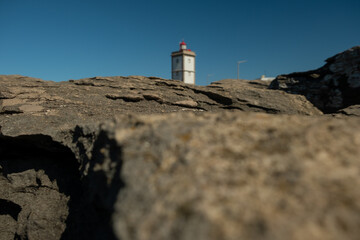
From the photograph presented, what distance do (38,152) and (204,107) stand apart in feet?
9.50

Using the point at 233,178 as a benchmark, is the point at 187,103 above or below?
above

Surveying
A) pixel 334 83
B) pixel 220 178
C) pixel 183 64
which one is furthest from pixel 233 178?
pixel 183 64

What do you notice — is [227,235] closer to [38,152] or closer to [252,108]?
[38,152]

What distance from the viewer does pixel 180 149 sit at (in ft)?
4.55

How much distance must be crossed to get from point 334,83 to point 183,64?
42.9 meters

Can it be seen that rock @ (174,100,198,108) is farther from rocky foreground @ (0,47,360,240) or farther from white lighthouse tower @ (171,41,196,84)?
white lighthouse tower @ (171,41,196,84)

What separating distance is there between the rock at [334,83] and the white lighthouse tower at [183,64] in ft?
136

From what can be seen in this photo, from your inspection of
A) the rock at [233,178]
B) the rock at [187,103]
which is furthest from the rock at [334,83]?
the rock at [233,178]

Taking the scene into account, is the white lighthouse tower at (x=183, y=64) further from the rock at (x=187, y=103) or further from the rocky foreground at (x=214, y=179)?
the rocky foreground at (x=214, y=179)

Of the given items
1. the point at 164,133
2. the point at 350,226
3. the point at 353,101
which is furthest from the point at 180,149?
the point at 353,101

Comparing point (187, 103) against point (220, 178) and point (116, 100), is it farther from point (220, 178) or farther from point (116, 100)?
point (220, 178)

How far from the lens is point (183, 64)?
161ft

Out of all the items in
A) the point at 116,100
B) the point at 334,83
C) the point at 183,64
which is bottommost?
the point at 116,100

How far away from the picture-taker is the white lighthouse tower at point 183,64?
161 feet
